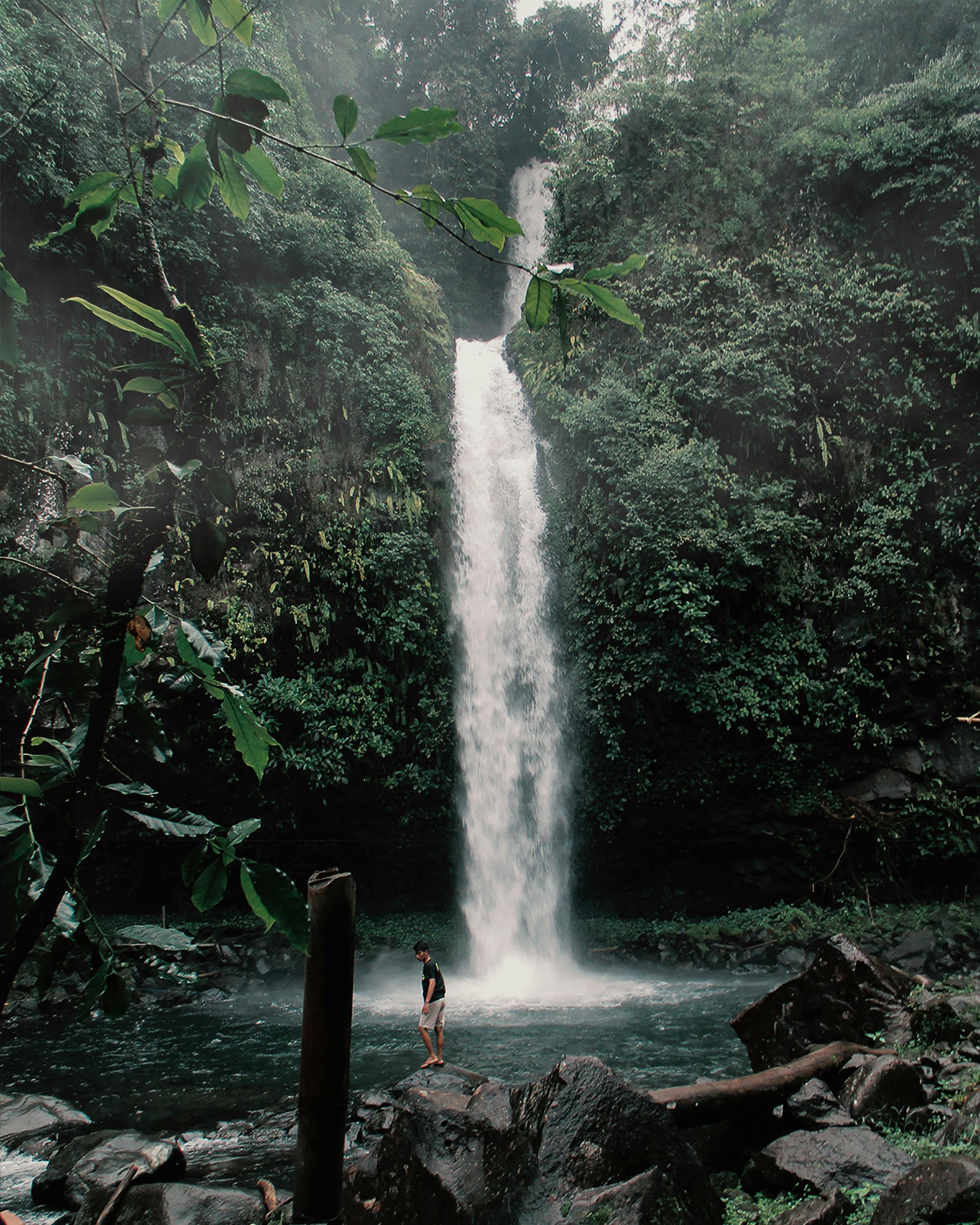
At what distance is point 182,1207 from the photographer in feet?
11.7

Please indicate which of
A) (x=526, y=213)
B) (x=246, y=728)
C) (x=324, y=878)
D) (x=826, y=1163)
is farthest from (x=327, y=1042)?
(x=526, y=213)

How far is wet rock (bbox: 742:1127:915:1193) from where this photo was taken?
322 centimetres

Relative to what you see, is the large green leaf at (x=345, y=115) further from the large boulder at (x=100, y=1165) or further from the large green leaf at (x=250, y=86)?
the large boulder at (x=100, y=1165)

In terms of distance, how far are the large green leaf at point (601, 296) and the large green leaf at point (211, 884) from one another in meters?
0.94

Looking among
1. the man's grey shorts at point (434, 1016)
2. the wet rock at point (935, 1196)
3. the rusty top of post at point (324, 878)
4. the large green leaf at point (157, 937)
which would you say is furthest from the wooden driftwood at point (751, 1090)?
the large green leaf at point (157, 937)

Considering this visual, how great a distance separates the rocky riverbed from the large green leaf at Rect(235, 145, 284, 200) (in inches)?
138

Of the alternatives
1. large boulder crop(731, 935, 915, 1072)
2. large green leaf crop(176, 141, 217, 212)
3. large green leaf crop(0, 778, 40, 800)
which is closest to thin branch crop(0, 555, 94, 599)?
large green leaf crop(0, 778, 40, 800)

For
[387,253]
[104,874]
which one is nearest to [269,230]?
[387,253]

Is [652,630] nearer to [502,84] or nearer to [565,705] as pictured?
[565,705]

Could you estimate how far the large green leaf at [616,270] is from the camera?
802 mm

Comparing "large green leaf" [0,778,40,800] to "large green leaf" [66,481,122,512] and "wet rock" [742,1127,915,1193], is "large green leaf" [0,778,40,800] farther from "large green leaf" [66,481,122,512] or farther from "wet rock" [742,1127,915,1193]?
"wet rock" [742,1127,915,1193]

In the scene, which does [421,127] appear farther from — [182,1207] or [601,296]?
[182,1207]

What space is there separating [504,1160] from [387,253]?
1484cm

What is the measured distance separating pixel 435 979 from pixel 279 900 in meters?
6.22
